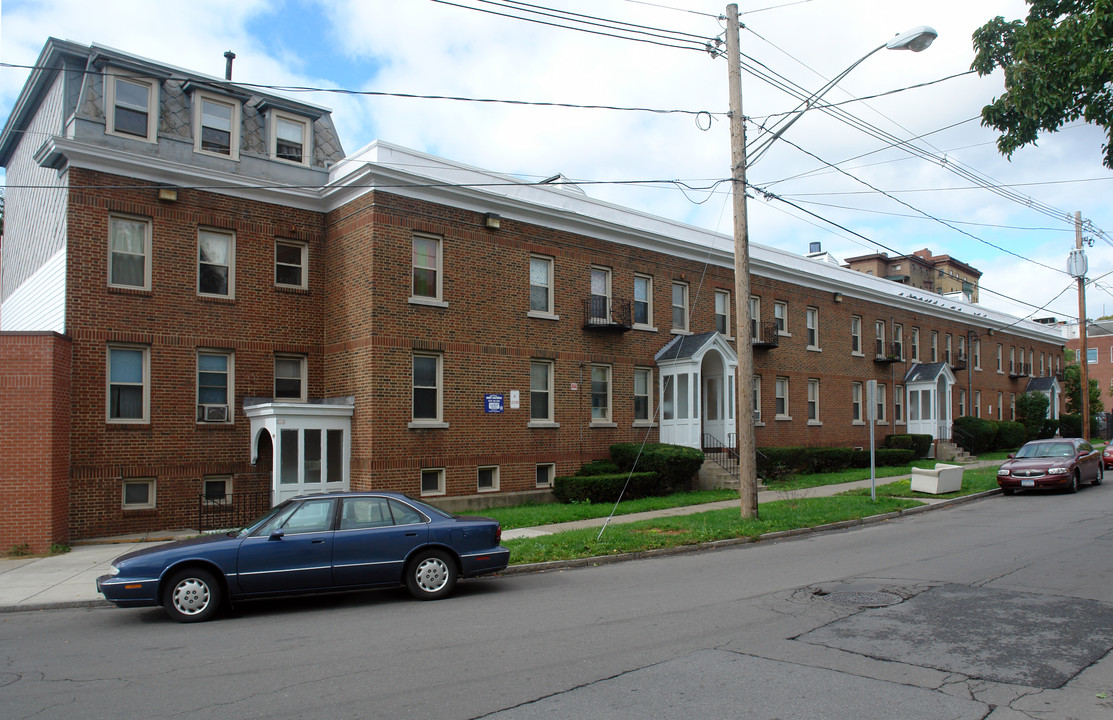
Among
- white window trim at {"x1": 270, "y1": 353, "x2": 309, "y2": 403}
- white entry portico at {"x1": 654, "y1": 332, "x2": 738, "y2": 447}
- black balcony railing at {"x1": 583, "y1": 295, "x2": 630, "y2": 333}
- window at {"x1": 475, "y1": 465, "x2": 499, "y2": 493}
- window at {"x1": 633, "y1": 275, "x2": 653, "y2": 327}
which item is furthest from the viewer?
window at {"x1": 633, "y1": 275, "x2": 653, "y2": 327}

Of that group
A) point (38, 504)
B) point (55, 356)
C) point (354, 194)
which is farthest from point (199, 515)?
point (354, 194)

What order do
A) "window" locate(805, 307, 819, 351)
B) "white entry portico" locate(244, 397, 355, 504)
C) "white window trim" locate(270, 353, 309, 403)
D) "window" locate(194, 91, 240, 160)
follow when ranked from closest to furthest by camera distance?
"white entry portico" locate(244, 397, 355, 504)
"window" locate(194, 91, 240, 160)
"white window trim" locate(270, 353, 309, 403)
"window" locate(805, 307, 819, 351)

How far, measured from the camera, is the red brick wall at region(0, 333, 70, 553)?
1473 cm

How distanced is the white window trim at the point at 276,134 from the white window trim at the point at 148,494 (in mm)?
8380

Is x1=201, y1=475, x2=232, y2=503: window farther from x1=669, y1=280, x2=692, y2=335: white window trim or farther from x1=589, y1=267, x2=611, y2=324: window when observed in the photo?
x1=669, y1=280, x2=692, y2=335: white window trim

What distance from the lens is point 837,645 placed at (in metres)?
7.55

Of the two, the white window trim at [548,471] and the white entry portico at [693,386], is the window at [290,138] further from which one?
the white entry portico at [693,386]

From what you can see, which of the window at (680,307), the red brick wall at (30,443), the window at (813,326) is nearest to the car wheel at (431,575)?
the red brick wall at (30,443)

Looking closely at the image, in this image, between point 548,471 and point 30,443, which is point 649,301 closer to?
point 548,471

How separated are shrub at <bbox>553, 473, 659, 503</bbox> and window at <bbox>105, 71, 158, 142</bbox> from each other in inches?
500

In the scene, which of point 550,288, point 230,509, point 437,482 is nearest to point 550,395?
point 550,288

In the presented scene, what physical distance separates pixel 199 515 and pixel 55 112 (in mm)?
10238

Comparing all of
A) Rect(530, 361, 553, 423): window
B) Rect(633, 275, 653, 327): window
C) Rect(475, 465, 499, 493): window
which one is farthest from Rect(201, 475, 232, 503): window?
Rect(633, 275, 653, 327): window

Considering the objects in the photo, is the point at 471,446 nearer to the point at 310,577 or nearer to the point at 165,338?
the point at 165,338
